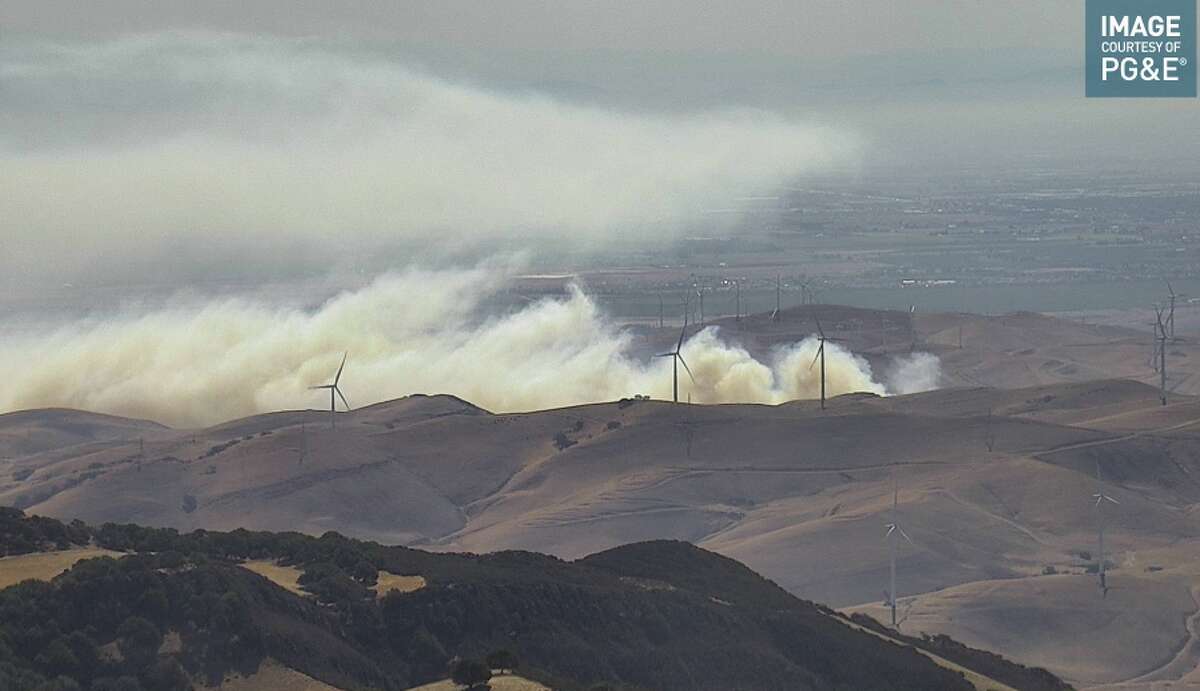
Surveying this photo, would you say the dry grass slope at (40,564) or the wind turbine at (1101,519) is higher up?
the dry grass slope at (40,564)

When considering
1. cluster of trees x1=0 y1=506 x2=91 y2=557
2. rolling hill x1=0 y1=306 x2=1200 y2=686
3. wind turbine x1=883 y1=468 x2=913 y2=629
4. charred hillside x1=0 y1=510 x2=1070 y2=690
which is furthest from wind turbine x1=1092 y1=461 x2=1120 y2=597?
cluster of trees x1=0 y1=506 x2=91 y2=557

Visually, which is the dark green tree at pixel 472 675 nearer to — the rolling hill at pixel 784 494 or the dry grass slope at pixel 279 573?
the dry grass slope at pixel 279 573

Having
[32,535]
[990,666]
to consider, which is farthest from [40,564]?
[990,666]

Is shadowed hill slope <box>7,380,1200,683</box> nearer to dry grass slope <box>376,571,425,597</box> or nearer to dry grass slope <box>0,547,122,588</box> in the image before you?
dry grass slope <box>376,571,425,597</box>

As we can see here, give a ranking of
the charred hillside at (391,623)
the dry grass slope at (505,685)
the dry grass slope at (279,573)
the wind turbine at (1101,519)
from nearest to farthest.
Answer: the dry grass slope at (505,685) < the charred hillside at (391,623) < the dry grass slope at (279,573) < the wind turbine at (1101,519)

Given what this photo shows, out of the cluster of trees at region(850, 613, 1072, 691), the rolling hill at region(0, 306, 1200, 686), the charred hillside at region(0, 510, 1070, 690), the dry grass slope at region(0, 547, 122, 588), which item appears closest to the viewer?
the charred hillside at region(0, 510, 1070, 690)

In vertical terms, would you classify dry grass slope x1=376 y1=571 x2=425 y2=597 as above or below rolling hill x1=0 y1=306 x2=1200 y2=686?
above

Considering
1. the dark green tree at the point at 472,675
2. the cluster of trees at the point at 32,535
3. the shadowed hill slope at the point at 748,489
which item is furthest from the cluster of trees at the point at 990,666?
the cluster of trees at the point at 32,535

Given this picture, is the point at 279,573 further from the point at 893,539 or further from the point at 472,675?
the point at 893,539

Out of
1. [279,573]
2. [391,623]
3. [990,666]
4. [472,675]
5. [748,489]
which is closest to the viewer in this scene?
[472,675]

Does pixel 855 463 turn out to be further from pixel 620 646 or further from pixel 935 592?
pixel 620 646

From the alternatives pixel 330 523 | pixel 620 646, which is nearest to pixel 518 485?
pixel 330 523
